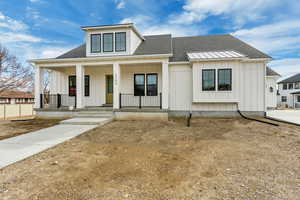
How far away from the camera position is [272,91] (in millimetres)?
14320

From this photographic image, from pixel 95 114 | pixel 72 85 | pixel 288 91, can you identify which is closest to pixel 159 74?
pixel 95 114

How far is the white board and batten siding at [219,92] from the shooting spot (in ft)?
28.2

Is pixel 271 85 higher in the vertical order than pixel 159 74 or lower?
lower

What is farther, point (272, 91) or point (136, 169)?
point (272, 91)

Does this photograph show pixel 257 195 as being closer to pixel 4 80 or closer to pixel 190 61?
pixel 190 61

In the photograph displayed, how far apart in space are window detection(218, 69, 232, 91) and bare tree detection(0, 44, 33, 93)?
2513 cm

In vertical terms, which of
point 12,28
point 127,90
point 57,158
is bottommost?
point 57,158

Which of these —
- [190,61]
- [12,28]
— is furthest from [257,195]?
[12,28]

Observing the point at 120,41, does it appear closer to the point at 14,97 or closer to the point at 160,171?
the point at 160,171

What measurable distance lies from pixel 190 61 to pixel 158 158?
700 centimetres

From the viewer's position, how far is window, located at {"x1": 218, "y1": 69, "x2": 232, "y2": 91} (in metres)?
8.55

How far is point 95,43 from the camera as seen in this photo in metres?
9.93

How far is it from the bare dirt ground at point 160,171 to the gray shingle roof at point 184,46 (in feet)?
22.9

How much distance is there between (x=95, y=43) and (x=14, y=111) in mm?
12846
